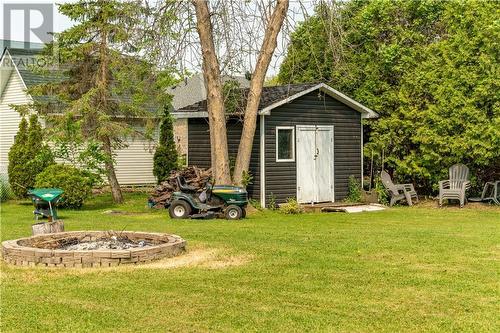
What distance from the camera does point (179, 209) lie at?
15000 millimetres

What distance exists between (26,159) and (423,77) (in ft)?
37.5

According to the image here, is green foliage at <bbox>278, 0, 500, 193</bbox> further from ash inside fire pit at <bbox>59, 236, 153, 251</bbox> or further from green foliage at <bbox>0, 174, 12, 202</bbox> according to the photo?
green foliage at <bbox>0, 174, 12, 202</bbox>

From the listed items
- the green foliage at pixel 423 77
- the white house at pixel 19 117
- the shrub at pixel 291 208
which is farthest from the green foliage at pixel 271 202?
the white house at pixel 19 117

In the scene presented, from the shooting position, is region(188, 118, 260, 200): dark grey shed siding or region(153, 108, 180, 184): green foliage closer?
region(188, 118, 260, 200): dark grey shed siding

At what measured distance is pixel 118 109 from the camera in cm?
2034

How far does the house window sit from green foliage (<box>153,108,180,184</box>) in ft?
14.0

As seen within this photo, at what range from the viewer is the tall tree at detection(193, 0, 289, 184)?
53.6ft

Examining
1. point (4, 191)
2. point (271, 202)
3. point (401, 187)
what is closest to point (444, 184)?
point (401, 187)

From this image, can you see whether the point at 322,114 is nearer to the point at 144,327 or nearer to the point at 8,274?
the point at 8,274

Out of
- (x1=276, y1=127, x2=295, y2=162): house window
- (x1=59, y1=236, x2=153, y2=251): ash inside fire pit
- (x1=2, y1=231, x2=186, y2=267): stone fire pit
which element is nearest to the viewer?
(x1=2, y1=231, x2=186, y2=267): stone fire pit

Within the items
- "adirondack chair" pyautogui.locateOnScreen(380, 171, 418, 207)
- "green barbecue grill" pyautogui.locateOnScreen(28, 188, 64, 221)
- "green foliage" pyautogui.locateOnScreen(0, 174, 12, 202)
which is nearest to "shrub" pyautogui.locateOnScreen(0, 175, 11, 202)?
"green foliage" pyautogui.locateOnScreen(0, 174, 12, 202)

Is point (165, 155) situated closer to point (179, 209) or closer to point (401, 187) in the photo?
point (179, 209)

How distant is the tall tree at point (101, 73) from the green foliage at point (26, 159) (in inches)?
33.6

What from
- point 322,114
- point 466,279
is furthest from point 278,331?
point 322,114
